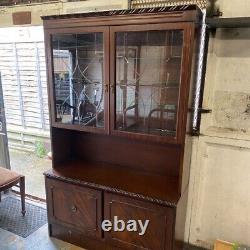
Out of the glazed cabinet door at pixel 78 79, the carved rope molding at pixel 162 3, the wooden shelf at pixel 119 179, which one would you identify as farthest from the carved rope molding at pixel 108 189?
the carved rope molding at pixel 162 3

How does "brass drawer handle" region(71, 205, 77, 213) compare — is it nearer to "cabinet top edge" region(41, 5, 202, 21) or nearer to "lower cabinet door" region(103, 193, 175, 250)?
"lower cabinet door" region(103, 193, 175, 250)

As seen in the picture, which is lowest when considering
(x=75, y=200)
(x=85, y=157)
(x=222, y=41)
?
(x=75, y=200)

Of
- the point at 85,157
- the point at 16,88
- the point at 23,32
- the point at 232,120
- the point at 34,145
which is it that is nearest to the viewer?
the point at 232,120

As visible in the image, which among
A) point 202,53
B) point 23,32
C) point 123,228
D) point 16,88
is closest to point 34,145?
point 16,88

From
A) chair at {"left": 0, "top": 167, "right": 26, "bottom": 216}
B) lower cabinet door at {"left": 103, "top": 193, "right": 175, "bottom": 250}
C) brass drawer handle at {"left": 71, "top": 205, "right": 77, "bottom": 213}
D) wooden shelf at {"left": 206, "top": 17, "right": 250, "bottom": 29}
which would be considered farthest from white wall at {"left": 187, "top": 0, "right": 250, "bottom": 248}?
chair at {"left": 0, "top": 167, "right": 26, "bottom": 216}

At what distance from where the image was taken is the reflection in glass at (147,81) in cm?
154

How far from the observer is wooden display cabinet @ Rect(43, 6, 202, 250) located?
1.51 meters

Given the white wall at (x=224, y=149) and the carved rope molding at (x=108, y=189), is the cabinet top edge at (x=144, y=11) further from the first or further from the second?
the carved rope molding at (x=108, y=189)

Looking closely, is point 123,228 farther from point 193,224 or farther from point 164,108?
point 164,108

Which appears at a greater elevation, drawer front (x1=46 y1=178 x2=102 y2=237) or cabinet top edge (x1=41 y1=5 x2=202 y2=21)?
cabinet top edge (x1=41 y1=5 x2=202 y2=21)

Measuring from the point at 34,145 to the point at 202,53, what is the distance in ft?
8.86

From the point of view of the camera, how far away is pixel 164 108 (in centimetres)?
164

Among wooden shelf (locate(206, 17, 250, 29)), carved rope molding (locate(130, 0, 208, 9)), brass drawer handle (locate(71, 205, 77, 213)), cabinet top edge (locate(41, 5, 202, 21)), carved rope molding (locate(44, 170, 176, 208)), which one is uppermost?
carved rope molding (locate(130, 0, 208, 9))

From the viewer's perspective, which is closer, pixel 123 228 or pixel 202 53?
pixel 202 53
